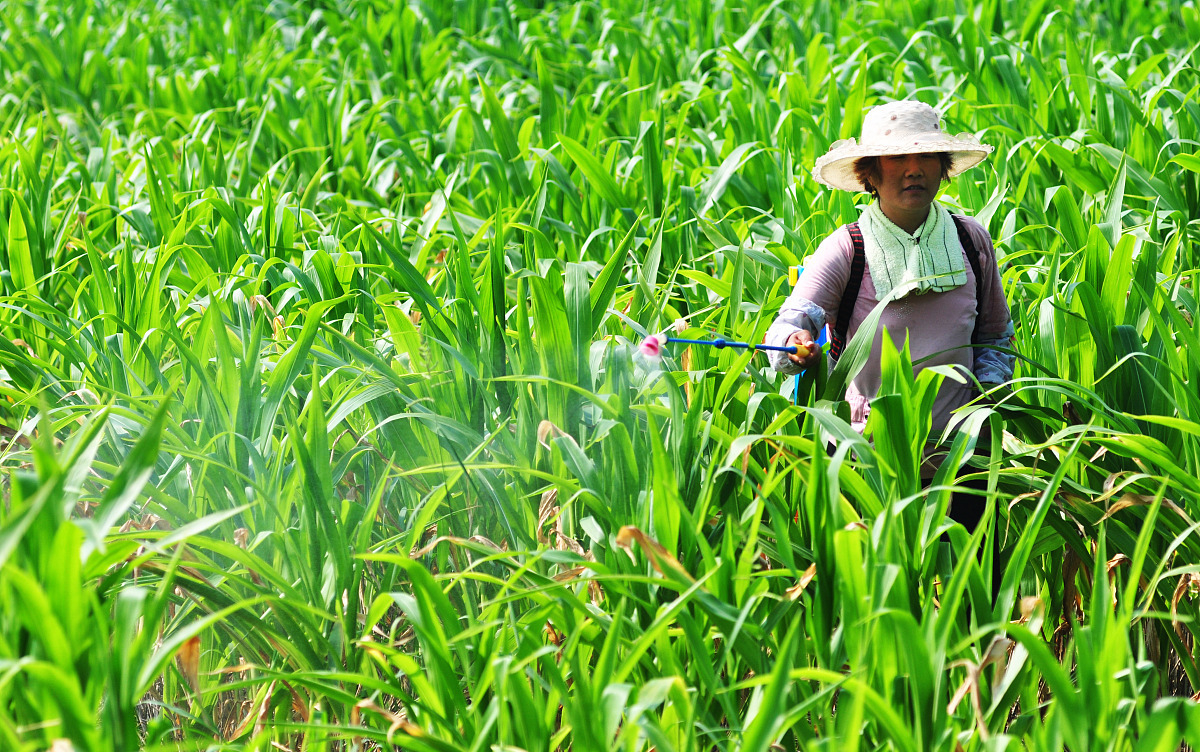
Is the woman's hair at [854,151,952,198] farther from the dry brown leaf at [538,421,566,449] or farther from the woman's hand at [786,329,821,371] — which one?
the dry brown leaf at [538,421,566,449]

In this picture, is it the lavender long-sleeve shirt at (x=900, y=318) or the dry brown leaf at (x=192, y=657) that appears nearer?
the dry brown leaf at (x=192, y=657)

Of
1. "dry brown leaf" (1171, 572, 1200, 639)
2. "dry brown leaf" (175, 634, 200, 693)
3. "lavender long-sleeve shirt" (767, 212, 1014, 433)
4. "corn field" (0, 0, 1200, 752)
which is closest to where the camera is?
"corn field" (0, 0, 1200, 752)

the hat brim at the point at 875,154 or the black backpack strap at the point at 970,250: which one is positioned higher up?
the hat brim at the point at 875,154

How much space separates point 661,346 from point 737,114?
5.59 feet

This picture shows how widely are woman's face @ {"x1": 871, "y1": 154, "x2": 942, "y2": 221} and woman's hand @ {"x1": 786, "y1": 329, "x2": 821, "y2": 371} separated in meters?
0.24

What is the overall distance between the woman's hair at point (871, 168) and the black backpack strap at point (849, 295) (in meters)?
0.08

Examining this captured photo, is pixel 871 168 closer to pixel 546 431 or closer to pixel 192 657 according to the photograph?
pixel 546 431

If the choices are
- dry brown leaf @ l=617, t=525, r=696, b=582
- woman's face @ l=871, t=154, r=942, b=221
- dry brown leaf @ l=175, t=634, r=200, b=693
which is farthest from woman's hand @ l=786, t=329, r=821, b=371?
dry brown leaf @ l=175, t=634, r=200, b=693

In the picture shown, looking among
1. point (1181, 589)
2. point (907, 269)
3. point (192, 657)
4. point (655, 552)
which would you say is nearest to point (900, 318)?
point (907, 269)

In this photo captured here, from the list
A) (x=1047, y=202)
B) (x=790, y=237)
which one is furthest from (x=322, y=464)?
(x=1047, y=202)

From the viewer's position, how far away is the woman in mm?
1571

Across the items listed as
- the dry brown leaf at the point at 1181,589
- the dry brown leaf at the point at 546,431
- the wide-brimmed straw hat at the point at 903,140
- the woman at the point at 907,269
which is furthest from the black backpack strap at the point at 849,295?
the dry brown leaf at the point at 1181,589

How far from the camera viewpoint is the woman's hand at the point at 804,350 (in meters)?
1.49

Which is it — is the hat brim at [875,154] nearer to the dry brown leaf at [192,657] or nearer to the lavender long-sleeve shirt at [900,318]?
the lavender long-sleeve shirt at [900,318]
